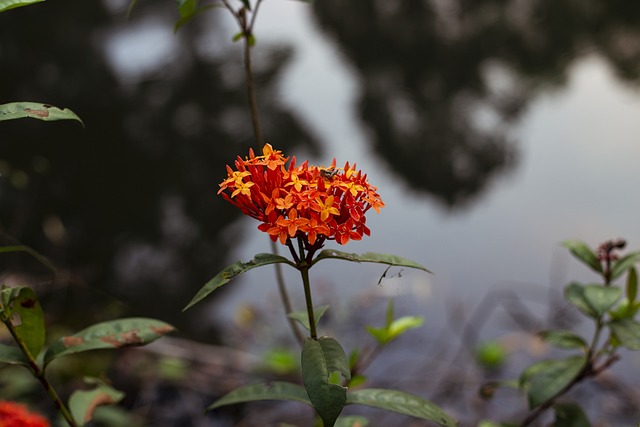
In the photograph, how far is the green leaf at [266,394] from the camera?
40.1 inches

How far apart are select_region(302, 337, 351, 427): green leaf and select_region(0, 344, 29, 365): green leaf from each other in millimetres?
422

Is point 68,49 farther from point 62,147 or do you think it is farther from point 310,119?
point 310,119

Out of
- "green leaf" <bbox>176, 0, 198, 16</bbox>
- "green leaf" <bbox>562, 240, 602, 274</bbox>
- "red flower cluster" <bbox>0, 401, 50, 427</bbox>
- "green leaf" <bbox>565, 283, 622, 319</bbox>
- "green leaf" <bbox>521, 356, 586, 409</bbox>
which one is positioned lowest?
"red flower cluster" <bbox>0, 401, 50, 427</bbox>

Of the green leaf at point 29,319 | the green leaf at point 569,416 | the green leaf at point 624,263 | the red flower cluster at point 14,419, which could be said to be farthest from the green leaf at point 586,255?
the red flower cluster at point 14,419

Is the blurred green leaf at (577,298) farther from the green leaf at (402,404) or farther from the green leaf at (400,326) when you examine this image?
the green leaf at (402,404)

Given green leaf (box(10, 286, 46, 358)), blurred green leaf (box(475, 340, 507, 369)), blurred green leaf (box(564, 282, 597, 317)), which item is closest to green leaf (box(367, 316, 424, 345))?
blurred green leaf (box(564, 282, 597, 317))

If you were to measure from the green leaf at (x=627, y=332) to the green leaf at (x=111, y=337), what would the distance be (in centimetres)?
76

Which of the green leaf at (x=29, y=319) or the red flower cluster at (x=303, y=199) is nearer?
the red flower cluster at (x=303, y=199)

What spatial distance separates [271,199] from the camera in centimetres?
84

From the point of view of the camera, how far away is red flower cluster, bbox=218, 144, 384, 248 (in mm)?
816

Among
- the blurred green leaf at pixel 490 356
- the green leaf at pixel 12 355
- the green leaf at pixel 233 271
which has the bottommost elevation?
the green leaf at pixel 12 355

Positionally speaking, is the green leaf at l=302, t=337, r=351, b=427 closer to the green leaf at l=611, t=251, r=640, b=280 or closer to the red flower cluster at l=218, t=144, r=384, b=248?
the red flower cluster at l=218, t=144, r=384, b=248

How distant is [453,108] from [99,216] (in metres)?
2.47

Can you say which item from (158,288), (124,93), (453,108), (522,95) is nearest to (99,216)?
(158,288)
